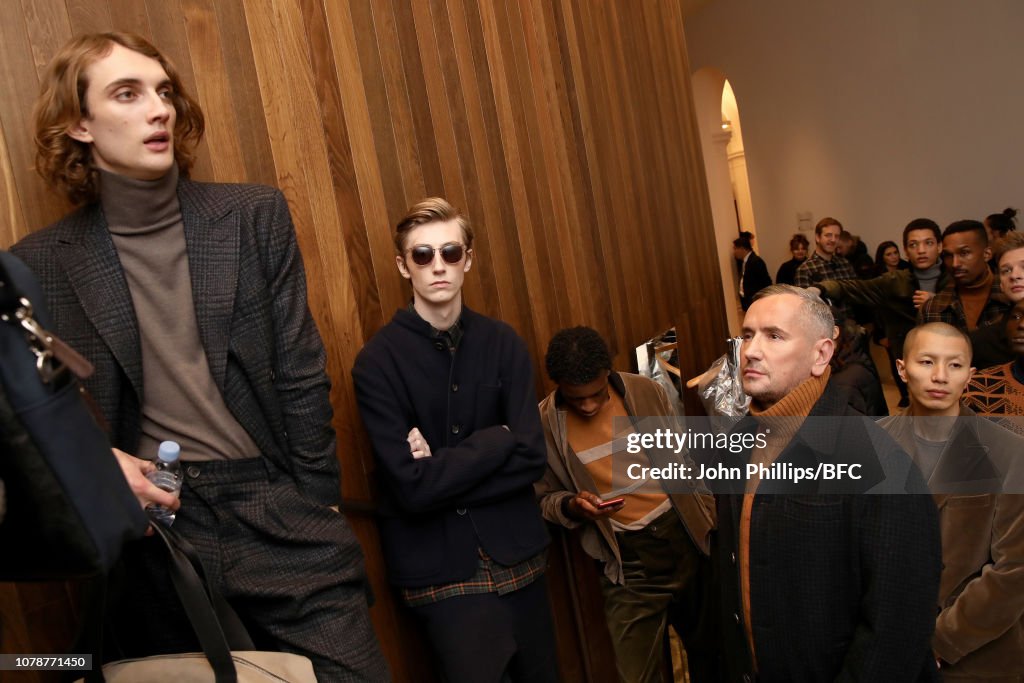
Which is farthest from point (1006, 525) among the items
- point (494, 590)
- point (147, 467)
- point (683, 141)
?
point (683, 141)

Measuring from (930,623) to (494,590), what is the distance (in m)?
1.15

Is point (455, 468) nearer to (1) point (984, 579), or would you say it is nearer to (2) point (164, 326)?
(2) point (164, 326)

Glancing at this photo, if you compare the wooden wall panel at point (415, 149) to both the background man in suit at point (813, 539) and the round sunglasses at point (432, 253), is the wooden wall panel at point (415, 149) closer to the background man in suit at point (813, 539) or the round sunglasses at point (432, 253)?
the round sunglasses at point (432, 253)

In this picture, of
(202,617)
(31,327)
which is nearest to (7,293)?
(31,327)

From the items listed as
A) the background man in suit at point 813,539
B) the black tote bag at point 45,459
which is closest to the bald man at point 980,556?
the background man in suit at point 813,539

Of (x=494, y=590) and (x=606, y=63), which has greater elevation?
(x=606, y=63)

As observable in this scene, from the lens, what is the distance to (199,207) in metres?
1.96

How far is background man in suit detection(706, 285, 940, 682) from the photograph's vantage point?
210 centimetres

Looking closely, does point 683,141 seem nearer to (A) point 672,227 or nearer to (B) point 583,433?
(A) point 672,227

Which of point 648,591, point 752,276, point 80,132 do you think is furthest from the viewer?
point 752,276

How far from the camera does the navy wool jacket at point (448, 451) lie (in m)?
2.57

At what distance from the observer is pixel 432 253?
8.86ft

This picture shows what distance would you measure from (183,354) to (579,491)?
1.90 metres

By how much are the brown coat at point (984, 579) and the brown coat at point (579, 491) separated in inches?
37.9
